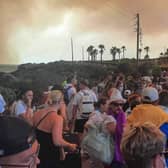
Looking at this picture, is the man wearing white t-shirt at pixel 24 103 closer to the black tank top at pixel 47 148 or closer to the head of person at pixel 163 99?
the black tank top at pixel 47 148

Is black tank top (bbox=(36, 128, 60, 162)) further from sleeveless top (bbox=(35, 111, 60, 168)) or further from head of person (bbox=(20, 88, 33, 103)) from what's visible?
head of person (bbox=(20, 88, 33, 103))

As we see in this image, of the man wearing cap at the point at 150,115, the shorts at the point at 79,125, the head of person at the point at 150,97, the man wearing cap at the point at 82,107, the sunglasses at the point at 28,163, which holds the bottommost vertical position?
the shorts at the point at 79,125

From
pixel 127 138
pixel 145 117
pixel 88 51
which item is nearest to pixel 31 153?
pixel 127 138

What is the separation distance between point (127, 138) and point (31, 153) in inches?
35.2

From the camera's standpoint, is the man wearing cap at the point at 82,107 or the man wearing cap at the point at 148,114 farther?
the man wearing cap at the point at 82,107

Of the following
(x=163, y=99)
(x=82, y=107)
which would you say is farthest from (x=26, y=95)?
(x=82, y=107)

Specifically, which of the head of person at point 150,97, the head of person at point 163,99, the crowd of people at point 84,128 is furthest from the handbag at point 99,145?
the head of person at point 163,99

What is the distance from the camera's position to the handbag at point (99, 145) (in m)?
6.23

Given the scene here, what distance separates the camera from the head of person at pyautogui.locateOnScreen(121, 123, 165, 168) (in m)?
2.80

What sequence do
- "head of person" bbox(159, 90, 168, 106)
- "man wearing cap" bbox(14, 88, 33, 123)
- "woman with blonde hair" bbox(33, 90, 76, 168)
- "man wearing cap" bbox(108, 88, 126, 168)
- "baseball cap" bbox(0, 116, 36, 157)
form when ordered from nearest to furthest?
"baseball cap" bbox(0, 116, 36, 157), "woman with blonde hair" bbox(33, 90, 76, 168), "man wearing cap" bbox(108, 88, 126, 168), "head of person" bbox(159, 90, 168, 106), "man wearing cap" bbox(14, 88, 33, 123)

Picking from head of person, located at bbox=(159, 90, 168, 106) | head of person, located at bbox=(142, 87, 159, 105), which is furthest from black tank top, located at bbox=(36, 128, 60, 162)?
head of person, located at bbox=(159, 90, 168, 106)

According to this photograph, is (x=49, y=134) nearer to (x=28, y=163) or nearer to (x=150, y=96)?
(x=150, y=96)

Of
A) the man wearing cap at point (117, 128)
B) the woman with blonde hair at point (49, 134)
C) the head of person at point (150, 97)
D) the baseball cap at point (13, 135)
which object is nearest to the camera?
the baseball cap at point (13, 135)

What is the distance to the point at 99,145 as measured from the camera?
624 centimetres
